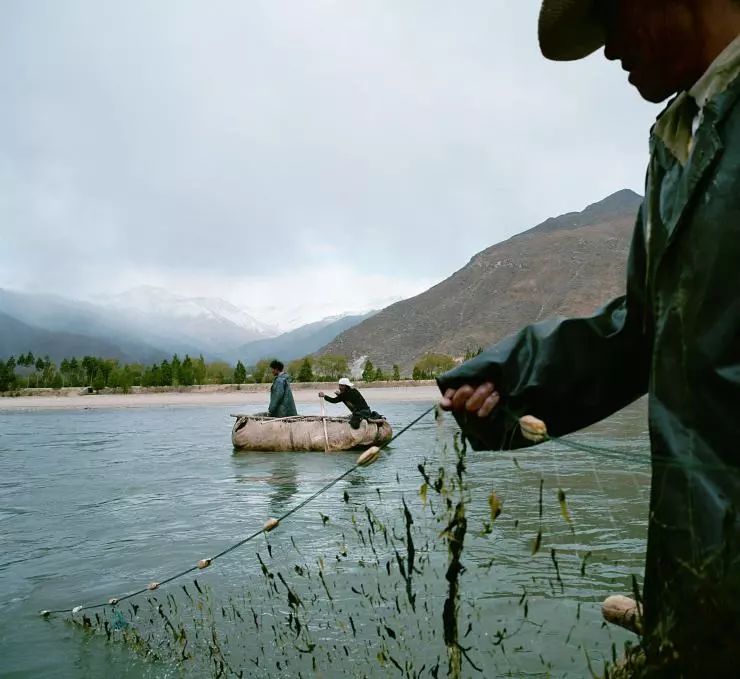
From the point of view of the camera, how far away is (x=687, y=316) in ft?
4.92

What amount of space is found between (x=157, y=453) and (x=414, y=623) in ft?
57.1

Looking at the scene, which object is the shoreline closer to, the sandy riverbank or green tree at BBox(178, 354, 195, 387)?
the sandy riverbank

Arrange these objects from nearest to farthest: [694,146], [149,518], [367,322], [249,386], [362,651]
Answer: [694,146] → [362,651] → [149,518] → [249,386] → [367,322]

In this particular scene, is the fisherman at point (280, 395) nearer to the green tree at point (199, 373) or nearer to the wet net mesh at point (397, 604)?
the wet net mesh at point (397, 604)

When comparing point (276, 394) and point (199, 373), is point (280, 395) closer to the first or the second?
point (276, 394)

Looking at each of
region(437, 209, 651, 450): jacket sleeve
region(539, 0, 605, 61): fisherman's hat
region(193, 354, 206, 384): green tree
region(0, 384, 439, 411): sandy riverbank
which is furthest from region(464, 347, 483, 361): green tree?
region(193, 354, 206, 384): green tree

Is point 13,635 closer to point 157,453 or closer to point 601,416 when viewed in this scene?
point 601,416

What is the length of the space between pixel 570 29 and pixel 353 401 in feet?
53.2

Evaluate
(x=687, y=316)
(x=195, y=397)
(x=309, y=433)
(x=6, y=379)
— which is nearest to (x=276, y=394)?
(x=309, y=433)

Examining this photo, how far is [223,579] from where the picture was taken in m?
7.12

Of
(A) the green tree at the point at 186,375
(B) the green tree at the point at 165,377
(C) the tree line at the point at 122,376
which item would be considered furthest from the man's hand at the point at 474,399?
(B) the green tree at the point at 165,377

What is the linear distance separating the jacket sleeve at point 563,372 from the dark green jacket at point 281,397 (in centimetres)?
1657

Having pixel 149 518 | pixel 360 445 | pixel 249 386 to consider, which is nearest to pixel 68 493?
pixel 149 518

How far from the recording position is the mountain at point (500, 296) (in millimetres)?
128375
